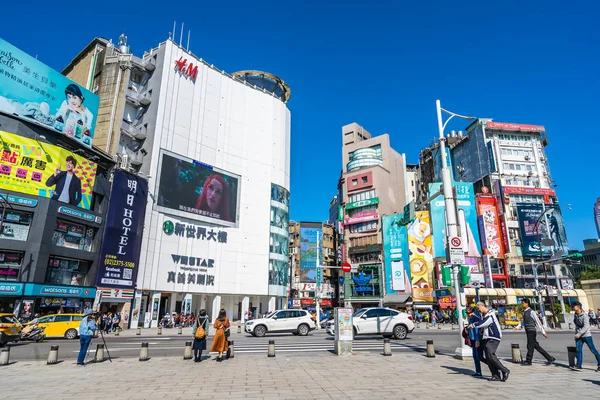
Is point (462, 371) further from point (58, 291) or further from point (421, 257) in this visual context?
point (421, 257)

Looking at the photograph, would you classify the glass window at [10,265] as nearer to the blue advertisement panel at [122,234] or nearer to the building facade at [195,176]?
the blue advertisement panel at [122,234]

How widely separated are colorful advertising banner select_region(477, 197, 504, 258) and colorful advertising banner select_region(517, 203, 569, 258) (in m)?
3.60

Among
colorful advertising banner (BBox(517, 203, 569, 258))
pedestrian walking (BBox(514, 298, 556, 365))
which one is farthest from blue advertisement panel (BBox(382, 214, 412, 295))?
pedestrian walking (BBox(514, 298, 556, 365))

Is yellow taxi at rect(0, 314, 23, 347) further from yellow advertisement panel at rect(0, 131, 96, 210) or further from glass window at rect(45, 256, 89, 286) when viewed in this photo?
yellow advertisement panel at rect(0, 131, 96, 210)

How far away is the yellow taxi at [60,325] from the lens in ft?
72.4

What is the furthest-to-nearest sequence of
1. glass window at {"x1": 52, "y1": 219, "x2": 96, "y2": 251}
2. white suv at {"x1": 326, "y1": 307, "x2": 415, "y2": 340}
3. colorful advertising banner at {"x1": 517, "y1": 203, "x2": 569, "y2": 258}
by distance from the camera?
colorful advertising banner at {"x1": 517, "y1": 203, "x2": 569, "y2": 258} → glass window at {"x1": 52, "y1": 219, "x2": 96, "y2": 251} → white suv at {"x1": 326, "y1": 307, "x2": 415, "y2": 340}

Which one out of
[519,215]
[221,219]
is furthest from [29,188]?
[519,215]

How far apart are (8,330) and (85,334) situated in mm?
11198

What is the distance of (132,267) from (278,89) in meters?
40.5

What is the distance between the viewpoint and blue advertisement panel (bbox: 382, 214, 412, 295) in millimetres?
56719

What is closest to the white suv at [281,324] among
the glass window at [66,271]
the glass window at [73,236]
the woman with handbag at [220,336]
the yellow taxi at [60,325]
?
the yellow taxi at [60,325]

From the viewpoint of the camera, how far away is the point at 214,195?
47031mm

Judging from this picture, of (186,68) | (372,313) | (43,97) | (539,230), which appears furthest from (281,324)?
(539,230)

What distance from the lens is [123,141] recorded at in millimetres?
43844
